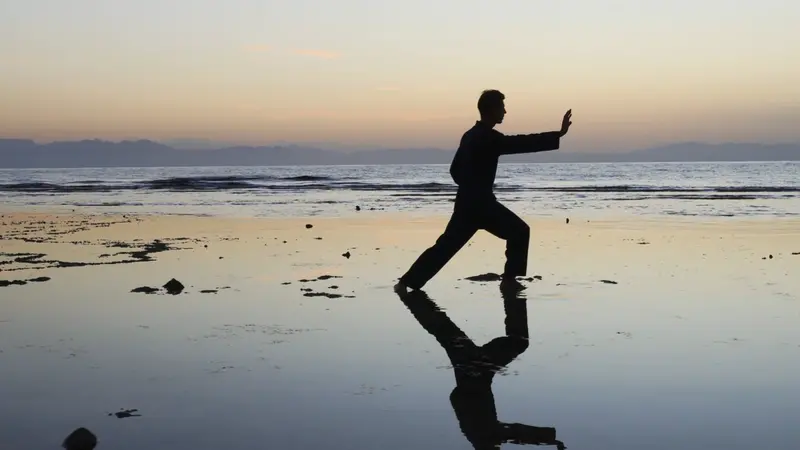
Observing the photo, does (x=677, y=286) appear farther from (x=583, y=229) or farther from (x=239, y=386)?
(x=583, y=229)

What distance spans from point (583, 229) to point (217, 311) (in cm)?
951

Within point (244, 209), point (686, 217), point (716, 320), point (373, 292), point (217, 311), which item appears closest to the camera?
point (716, 320)

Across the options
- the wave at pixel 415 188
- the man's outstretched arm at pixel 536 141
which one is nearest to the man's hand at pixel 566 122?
the man's outstretched arm at pixel 536 141

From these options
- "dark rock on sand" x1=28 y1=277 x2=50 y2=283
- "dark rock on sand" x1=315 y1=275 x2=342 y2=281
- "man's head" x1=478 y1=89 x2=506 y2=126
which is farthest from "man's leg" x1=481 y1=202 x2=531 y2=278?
"dark rock on sand" x1=28 y1=277 x2=50 y2=283

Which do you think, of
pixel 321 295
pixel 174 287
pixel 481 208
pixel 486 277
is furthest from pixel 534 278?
pixel 174 287

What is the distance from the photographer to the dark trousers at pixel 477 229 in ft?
26.1

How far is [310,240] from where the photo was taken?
13.1 metres

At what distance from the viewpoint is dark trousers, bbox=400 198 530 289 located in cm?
794

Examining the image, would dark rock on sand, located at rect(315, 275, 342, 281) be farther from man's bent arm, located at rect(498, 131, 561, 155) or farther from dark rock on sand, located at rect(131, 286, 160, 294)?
man's bent arm, located at rect(498, 131, 561, 155)

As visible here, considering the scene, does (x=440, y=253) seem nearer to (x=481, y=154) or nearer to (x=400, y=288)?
(x=400, y=288)

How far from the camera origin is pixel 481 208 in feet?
26.1

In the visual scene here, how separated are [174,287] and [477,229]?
9.49 feet

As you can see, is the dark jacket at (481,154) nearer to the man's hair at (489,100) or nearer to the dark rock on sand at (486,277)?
the man's hair at (489,100)

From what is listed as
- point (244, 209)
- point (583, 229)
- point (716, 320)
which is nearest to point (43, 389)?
point (716, 320)
